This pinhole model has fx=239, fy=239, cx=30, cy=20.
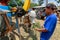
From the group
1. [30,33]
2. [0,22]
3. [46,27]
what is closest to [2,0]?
[0,22]

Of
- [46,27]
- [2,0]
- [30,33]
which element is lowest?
[30,33]

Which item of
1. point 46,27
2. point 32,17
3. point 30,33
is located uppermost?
point 46,27

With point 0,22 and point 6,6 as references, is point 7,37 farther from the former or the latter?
point 6,6

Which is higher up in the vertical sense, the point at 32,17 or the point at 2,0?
the point at 2,0

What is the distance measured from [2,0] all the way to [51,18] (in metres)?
1.38

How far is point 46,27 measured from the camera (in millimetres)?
4449

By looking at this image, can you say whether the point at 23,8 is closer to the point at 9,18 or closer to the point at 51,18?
the point at 9,18

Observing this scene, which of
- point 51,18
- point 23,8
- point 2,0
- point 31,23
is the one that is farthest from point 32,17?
point 51,18

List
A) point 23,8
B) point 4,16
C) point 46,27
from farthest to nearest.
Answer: point 23,8, point 4,16, point 46,27

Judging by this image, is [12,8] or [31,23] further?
[31,23]

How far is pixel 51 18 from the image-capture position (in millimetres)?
4453

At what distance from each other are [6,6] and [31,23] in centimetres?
185

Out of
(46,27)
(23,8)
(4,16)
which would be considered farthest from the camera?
(23,8)

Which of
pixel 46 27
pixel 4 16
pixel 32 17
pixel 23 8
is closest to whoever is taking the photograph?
pixel 46 27
